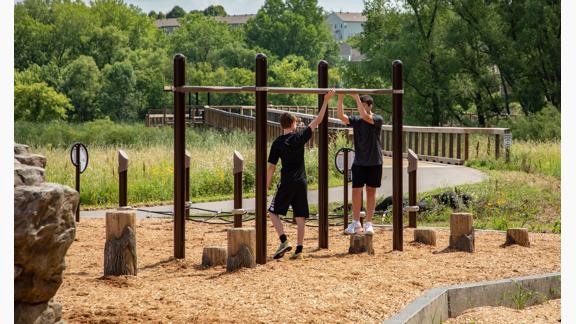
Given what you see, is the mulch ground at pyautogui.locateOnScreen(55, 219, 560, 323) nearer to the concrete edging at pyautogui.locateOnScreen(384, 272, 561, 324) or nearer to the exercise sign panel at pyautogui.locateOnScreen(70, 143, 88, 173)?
the concrete edging at pyautogui.locateOnScreen(384, 272, 561, 324)

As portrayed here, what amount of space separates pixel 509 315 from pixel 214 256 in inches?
121

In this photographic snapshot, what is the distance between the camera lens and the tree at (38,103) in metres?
71.6

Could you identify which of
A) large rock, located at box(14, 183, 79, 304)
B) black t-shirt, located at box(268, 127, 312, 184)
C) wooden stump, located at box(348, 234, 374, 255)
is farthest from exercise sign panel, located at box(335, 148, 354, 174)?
large rock, located at box(14, 183, 79, 304)

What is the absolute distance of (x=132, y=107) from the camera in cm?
8112

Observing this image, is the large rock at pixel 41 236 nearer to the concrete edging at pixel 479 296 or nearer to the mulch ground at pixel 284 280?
the mulch ground at pixel 284 280

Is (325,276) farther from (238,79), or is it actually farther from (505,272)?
(238,79)

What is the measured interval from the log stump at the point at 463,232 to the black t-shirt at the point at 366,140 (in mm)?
1118

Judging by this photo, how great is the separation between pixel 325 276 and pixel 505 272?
1.97 meters

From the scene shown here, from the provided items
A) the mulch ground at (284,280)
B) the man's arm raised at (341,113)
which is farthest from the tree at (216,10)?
the man's arm raised at (341,113)

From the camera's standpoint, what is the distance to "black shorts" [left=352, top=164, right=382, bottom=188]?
12.2 meters

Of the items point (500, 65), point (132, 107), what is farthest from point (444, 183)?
point (132, 107)

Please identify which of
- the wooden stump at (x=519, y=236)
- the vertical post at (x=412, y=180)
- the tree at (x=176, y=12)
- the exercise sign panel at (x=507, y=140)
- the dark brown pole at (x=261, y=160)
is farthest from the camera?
the tree at (x=176, y=12)

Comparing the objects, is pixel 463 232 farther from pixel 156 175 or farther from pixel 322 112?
pixel 156 175

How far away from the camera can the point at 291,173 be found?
1117 cm
